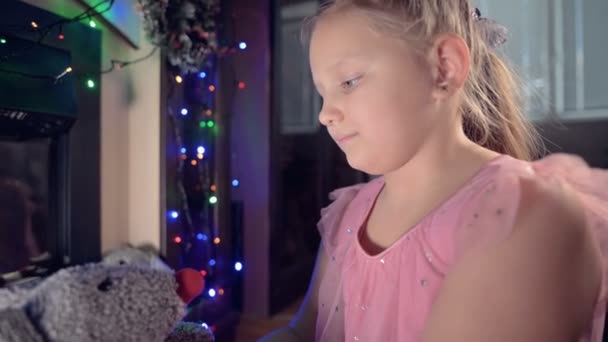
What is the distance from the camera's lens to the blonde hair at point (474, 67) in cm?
68

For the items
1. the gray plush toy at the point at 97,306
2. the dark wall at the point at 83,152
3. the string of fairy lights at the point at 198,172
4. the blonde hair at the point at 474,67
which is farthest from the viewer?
the string of fairy lights at the point at 198,172

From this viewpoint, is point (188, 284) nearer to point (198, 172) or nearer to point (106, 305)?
point (106, 305)

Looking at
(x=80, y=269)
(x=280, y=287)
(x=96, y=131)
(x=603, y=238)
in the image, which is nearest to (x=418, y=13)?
(x=603, y=238)

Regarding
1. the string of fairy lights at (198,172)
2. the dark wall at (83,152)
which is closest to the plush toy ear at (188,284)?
the dark wall at (83,152)

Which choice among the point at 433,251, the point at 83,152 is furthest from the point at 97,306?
the point at 83,152

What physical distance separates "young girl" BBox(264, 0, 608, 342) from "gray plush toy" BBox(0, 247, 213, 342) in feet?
0.95

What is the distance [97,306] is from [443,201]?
0.46 meters

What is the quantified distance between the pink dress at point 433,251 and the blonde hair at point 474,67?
0.43ft

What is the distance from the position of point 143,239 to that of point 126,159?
0.87ft

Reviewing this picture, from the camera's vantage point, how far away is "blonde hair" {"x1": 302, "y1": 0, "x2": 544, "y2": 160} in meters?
0.68

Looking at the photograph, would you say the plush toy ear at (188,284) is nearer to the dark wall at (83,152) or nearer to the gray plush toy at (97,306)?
the gray plush toy at (97,306)

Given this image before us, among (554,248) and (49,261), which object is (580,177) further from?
(49,261)

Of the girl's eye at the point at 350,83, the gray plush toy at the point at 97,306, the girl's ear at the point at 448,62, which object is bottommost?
the gray plush toy at the point at 97,306

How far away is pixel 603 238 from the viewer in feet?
2.01
